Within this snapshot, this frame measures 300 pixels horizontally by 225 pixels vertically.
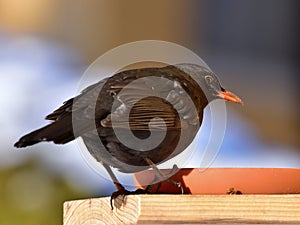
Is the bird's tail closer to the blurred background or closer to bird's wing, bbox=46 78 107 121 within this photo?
bird's wing, bbox=46 78 107 121

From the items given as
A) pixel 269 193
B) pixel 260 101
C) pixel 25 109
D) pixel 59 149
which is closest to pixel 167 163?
pixel 269 193

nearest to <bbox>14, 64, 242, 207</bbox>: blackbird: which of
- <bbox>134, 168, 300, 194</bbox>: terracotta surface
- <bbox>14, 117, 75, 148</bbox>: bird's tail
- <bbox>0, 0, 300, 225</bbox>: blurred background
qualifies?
<bbox>14, 117, 75, 148</bbox>: bird's tail

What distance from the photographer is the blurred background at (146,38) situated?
10.7 feet

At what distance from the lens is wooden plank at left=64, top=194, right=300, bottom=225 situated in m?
1.32

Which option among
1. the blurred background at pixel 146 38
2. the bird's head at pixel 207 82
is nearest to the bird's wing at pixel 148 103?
the bird's head at pixel 207 82

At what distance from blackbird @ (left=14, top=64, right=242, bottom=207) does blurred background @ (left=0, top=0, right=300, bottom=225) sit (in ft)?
4.50

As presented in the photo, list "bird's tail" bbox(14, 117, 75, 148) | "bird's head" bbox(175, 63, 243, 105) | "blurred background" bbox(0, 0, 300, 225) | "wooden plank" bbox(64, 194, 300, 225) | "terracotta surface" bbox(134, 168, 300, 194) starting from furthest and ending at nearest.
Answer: "blurred background" bbox(0, 0, 300, 225) → "bird's head" bbox(175, 63, 243, 105) → "bird's tail" bbox(14, 117, 75, 148) → "terracotta surface" bbox(134, 168, 300, 194) → "wooden plank" bbox(64, 194, 300, 225)

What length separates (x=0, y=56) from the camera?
3525 millimetres

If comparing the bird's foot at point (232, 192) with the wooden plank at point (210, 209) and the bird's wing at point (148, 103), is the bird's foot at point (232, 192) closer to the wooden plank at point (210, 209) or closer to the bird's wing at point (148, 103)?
the wooden plank at point (210, 209)

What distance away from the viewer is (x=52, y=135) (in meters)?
1.57

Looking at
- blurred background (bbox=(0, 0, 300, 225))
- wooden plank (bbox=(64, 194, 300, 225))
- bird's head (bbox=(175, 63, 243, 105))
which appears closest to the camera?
wooden plank (bbox=(64, 194, 300, 225))

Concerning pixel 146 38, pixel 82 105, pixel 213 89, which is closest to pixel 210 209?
pixel 82 105

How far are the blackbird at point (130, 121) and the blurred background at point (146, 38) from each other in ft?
4.50

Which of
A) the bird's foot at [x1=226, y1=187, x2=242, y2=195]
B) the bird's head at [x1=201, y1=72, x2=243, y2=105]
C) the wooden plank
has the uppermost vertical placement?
the bird's head at [x1=201, y1=72, x2=243, y2=105]
